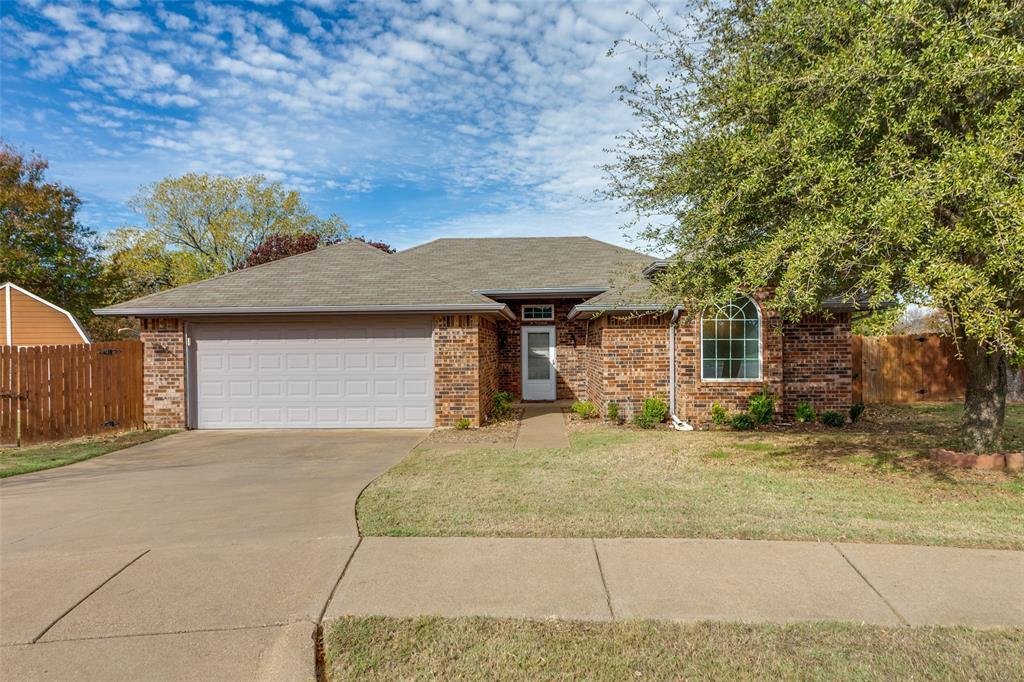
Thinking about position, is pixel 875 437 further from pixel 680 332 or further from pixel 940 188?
pixel 940 188

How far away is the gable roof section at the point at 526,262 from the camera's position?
49.5 feet

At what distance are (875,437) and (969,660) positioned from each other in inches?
309

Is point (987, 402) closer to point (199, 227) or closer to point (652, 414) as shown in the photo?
point (652, 414)

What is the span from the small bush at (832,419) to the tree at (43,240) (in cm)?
2918

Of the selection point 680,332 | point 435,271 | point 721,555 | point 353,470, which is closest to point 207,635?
point 721,555

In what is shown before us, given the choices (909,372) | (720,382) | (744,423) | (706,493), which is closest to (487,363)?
(720,382)

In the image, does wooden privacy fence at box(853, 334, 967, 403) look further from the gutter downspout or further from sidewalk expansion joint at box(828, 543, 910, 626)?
sidewalk expansion joint at box(828, 543, 910, 626)

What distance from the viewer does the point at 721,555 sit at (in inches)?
171

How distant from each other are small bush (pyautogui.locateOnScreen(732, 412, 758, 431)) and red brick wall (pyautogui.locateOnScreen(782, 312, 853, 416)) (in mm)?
1111

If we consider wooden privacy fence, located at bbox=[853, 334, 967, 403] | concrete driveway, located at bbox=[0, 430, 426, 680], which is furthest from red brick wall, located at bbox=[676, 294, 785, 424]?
concrete driveway, located at bbox=[0, 430, 426, 680]

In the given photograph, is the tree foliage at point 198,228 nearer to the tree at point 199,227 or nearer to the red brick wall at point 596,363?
the tree at point 199,227

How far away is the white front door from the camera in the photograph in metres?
15.5

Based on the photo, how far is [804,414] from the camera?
11.2 m

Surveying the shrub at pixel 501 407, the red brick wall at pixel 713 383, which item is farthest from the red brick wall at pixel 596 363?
the shrub at pixel 501 407
